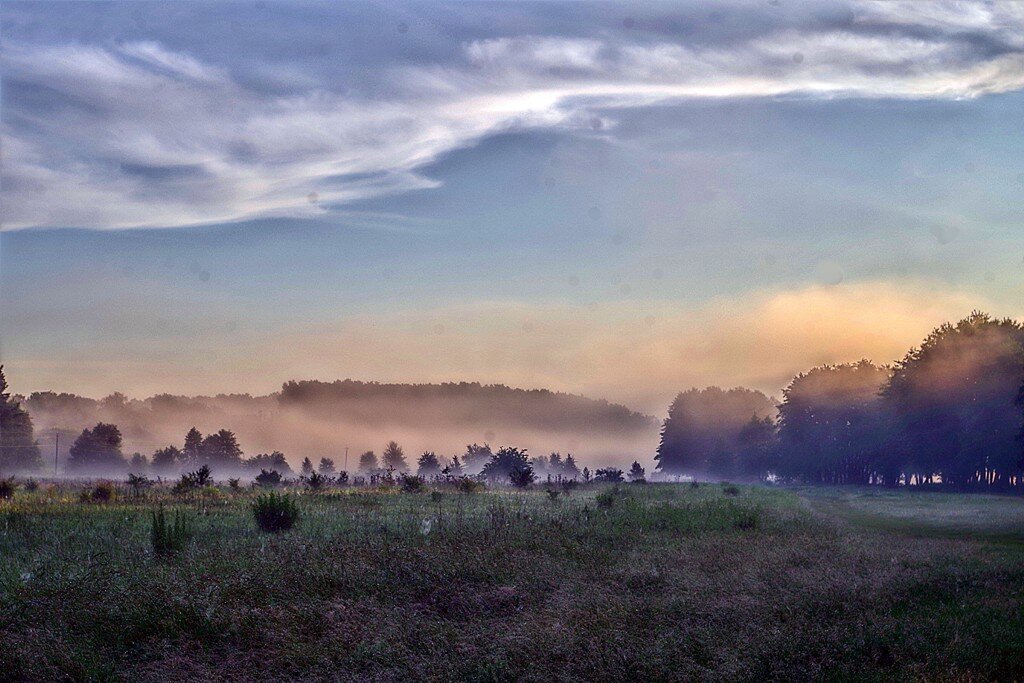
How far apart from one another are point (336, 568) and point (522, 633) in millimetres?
4596

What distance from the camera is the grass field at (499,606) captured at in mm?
9297

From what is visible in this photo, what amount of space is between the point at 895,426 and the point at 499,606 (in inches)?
2898

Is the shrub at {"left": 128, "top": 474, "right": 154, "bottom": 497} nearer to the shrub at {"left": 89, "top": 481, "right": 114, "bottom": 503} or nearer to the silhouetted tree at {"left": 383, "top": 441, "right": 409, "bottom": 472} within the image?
the shrub at {"left": 89, "top": 481, "right": 114, "bottom": 503}

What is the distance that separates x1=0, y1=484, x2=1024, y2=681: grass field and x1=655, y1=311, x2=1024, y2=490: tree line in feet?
116

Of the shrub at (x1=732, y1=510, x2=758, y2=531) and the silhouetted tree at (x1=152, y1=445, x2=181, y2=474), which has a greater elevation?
the shrub at (x1=732, y1=510, x2=758, y2=531)

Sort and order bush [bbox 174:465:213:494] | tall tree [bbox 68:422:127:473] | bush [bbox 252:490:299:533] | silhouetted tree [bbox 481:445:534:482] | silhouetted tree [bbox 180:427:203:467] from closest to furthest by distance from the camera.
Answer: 1. bush [bbox 252:490:299:533]
2. bush [bbox 174:465:213:494]
3. silhouetted tree [bbox 481:445:534:482]
4. silhouetted tree [bbox 180:427:203:467]
5. tall tree [bbox 68:422:127:473]

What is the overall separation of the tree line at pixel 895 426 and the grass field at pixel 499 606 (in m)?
35.3

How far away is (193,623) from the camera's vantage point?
10.8 metres

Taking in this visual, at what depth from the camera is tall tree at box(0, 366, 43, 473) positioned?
9681 centimetres

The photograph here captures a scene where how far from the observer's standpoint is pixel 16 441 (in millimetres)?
104562

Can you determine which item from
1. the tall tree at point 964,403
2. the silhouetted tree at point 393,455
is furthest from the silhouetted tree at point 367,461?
the tall tree at point 964,403

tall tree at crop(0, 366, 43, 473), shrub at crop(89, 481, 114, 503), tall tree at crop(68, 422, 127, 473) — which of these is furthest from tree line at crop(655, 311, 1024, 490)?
tall tree at crop(0, 366, 43, 473)

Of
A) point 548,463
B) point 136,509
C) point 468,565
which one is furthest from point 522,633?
point 548,463

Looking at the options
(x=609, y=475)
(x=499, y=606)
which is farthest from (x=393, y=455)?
(x=499, y=606)
